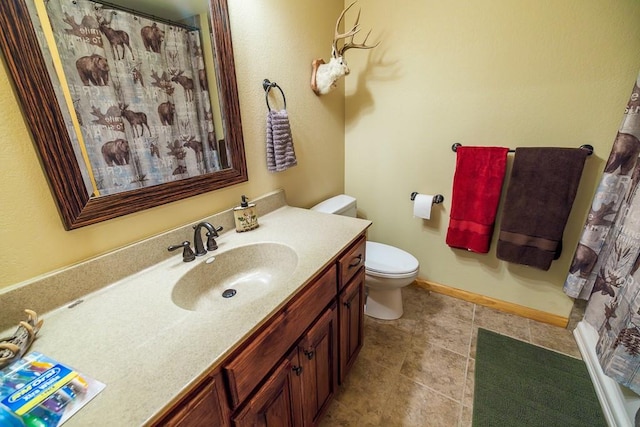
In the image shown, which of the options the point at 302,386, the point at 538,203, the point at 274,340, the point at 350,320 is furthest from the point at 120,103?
the point at 538,203

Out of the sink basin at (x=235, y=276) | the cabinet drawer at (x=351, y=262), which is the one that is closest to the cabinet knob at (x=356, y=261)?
the cabinet drawer at (x=351, y=262)

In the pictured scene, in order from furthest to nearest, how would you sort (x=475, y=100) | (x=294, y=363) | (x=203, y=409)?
(x=475, y=100)
(x=294, y=363)
(x=203, y=409)

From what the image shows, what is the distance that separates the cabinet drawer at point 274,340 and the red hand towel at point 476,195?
3.95 ft

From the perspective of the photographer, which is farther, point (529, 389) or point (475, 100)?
point (475, 100)

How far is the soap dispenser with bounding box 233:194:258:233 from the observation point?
121 cm

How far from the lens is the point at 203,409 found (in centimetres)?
57

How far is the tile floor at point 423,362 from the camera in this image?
4.10 feet

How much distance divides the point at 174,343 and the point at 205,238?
23.2 inches

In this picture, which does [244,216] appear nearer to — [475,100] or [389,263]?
[389,263]

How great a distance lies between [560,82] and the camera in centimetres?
141

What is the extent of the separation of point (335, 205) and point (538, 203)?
1186 mm

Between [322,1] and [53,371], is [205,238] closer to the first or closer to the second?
[53,371]

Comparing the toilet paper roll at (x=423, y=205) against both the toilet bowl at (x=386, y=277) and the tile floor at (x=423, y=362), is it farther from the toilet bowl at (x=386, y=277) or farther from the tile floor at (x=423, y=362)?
the tile floor at (x=423, y=362)

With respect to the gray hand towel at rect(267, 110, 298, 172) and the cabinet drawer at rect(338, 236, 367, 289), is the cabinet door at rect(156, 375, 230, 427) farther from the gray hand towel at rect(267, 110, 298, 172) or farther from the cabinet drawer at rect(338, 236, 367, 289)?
the gray hand towel at rect(267, 110, 298, 172)
